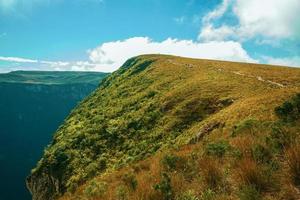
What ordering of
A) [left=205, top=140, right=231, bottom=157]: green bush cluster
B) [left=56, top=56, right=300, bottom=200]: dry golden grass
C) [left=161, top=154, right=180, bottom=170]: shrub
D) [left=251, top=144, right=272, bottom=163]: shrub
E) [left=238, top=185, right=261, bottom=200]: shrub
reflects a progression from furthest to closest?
1. [left=161, top=154, right=180, bottom=170]: shrub
2. [left=205, top=140, right=231, bottom=157]: green bush cluster
3. [left=251, top=144, right=272, bottom=163]: shrub
4. [left=56, top=56, right=300, bottom=200]: dry golden grass
5. [left=238, top=185, right=261, bottom=200]: shrub

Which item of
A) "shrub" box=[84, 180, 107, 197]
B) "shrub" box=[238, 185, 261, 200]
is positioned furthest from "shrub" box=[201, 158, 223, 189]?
"shrub" box=[84, 180, 107, 197]

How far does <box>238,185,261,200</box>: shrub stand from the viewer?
21.2 ft

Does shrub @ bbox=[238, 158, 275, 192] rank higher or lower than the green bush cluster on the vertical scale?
→ higher

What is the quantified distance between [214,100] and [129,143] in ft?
46.9

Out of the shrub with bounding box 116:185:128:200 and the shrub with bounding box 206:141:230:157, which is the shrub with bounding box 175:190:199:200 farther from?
the shrub with bounding box 206:141:230:157

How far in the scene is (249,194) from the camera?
21.4ft

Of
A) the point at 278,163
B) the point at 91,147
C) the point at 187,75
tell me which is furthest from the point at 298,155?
the point at 187,75

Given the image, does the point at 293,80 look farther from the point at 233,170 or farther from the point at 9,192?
the point at 9,192

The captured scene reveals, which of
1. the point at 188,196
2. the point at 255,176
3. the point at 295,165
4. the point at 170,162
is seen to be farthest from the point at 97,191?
the point at 295,165

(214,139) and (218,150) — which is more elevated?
(218,150)

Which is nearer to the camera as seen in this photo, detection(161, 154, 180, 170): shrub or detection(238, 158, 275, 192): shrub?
detection(238, 158, 275, 192): shrub

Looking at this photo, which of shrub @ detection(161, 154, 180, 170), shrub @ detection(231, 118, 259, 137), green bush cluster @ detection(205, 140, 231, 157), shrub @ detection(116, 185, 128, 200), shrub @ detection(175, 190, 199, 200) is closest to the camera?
shrub @ detection(175, 190, 199, 200)

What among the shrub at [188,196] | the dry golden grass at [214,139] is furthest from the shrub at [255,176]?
the shrub at [188,196]

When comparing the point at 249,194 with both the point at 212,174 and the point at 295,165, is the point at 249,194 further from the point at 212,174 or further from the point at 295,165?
the point at 212,174
